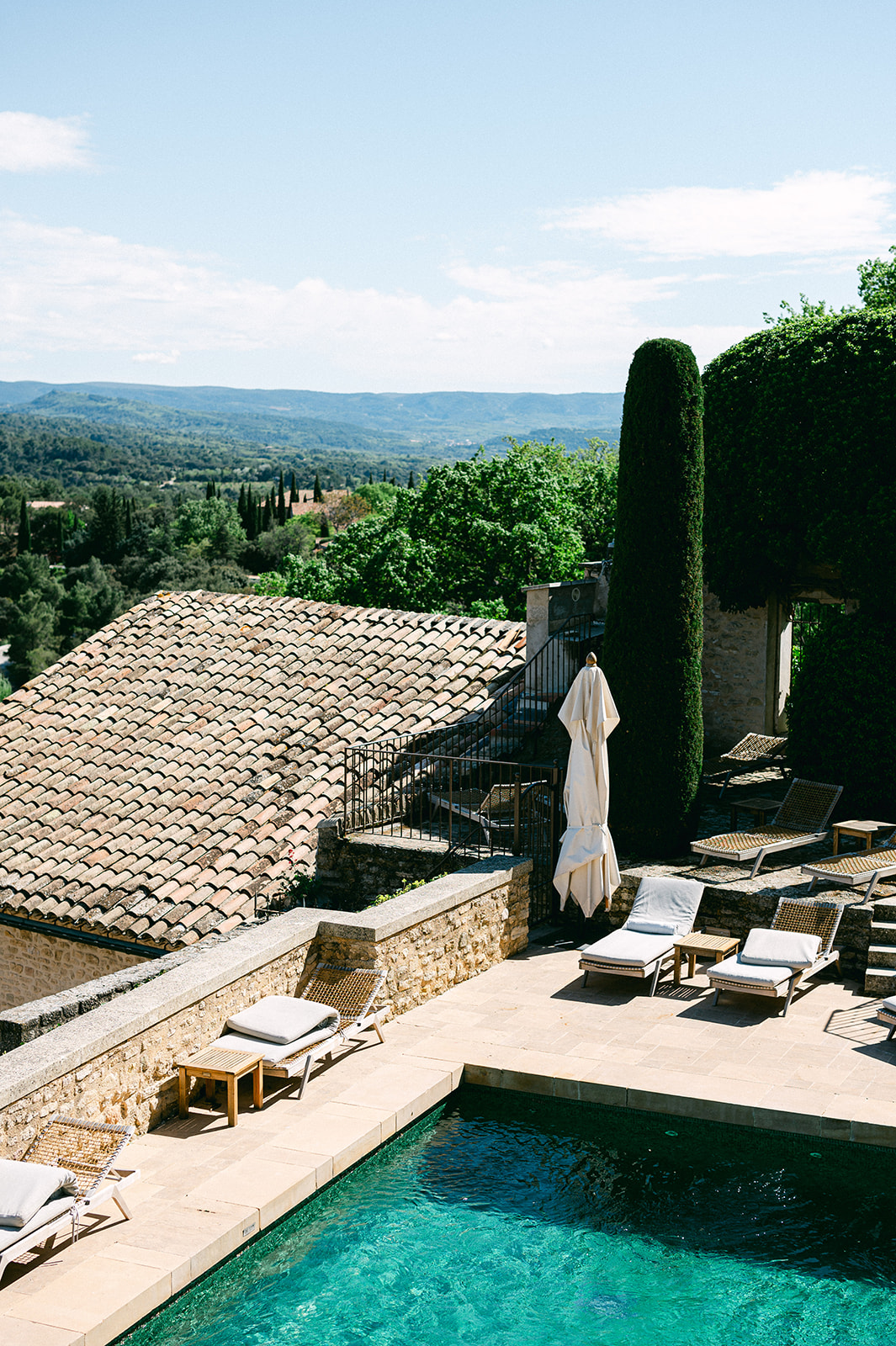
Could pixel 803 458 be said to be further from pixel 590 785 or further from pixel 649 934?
pixel 649 934

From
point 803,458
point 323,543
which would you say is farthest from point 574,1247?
point 323,543

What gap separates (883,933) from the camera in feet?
34.2

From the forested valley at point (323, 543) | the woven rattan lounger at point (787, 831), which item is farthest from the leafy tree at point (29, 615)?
the woven rattan lounger at point (787, 831)

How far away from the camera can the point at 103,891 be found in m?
13.2

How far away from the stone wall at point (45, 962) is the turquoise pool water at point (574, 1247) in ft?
19.5

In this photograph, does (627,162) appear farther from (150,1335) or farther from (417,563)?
(150,1335)

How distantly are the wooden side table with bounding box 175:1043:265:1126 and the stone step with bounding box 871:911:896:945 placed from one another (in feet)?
19.0

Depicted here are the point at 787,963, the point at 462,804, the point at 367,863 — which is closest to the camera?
the point at 787,963

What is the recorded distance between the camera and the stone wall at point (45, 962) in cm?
1288

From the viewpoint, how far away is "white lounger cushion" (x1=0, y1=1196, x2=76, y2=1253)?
575cm

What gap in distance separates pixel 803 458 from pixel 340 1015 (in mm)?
9752

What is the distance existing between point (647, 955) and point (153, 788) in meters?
7.55

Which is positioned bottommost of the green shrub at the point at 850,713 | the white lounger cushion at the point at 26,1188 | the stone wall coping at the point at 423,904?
the white lounger cushion at the point at 26,1188

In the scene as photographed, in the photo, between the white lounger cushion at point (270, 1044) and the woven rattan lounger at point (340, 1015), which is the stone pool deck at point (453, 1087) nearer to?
the woven rattan lounger at point (340, 1015)
